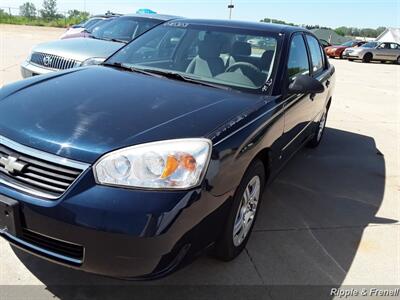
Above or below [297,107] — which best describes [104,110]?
above

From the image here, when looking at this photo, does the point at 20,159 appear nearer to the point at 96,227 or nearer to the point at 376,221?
the point at 96,227

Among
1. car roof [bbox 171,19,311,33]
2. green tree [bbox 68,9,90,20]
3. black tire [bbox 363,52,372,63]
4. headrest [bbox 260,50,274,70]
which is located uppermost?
car roof [bbox 171,19,311,33]

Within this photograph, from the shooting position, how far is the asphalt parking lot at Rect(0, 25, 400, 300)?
8.74ft

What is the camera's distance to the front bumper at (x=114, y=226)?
1997 millimetres

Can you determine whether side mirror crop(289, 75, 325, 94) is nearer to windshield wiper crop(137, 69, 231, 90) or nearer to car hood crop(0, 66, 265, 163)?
car hood crop(0, 66, 265, 163)

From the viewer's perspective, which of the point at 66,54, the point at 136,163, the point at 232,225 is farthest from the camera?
the point at 66,54

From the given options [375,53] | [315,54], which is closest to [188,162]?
[315,54]

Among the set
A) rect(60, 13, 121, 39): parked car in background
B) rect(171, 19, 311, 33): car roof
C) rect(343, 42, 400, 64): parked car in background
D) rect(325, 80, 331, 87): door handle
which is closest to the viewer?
rect(171, 19, 311, 33): car roof

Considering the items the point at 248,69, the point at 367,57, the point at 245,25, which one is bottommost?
the point at 367,57

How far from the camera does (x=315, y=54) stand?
500 cm

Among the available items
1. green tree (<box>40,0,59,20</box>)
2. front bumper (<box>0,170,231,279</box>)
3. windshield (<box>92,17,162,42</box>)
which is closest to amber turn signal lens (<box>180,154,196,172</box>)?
front bumper (<box>0,170,231,279</box>)

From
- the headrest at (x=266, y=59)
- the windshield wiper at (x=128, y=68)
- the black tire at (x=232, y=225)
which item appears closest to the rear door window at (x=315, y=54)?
the headrest at (x=266, y=59)

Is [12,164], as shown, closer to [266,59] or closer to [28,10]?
[266,59]

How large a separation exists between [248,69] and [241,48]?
0.27 m
